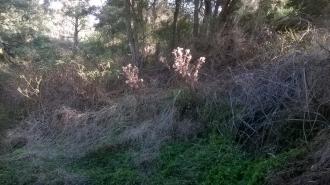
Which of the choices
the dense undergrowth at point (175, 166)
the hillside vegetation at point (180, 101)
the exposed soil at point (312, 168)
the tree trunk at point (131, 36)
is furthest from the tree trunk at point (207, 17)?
the exposed soil at point (312, 168)

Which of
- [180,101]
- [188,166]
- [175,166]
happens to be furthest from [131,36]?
[188,166]

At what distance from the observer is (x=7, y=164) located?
877cm

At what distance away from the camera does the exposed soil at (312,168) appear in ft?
17.2

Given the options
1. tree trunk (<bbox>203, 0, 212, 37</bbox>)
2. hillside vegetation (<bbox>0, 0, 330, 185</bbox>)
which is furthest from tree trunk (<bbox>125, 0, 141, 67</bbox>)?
tree trunk (<bbox>203, 0, 212, 37</bbox>)

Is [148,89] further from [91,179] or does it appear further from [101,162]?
[91,179]

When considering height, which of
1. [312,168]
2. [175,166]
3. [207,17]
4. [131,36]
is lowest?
[175,166]

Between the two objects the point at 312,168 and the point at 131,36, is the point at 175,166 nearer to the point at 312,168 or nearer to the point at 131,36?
the point at 312,168

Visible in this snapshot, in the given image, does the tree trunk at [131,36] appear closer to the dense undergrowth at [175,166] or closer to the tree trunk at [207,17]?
the tree trunk at [207,17]

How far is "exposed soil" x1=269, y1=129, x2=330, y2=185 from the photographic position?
Answer: 5.23 meters

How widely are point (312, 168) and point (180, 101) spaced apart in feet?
13.5

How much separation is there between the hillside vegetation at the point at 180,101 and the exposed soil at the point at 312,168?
17 mm

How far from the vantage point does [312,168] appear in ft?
17.7

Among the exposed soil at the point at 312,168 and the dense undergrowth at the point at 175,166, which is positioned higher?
the exposed soil at the point at 312,168

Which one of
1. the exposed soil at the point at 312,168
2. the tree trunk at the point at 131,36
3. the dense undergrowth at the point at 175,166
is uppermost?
the tree trunk at the point at 131,36
